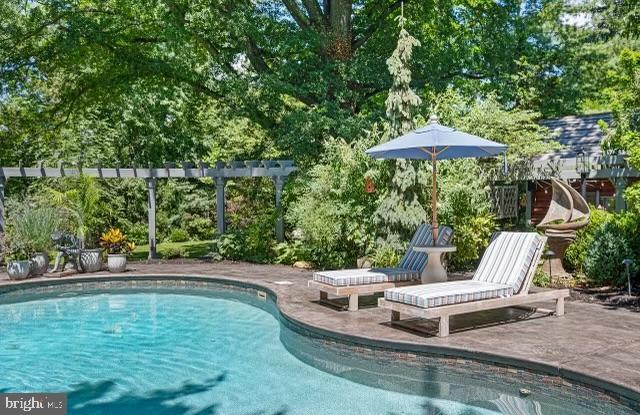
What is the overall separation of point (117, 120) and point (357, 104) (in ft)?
37.8

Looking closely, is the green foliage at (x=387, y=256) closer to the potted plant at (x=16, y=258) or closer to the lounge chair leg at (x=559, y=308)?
the lounge chair leg at (x=559, y=308)

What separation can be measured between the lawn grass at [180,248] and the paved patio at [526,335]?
837cm

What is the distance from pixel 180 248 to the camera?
1922 cm

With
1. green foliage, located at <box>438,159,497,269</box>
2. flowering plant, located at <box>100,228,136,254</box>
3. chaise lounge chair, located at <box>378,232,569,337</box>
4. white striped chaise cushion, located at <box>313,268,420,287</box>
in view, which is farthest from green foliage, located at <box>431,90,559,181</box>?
flowering plant, located at <box>100,228,136,254</box>

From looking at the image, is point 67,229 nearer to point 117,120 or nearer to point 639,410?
point 117,120

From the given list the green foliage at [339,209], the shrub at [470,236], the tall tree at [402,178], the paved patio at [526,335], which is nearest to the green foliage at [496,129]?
the shrub at [470,236]

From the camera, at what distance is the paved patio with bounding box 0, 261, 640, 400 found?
529 cm

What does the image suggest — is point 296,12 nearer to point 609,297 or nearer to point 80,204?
point 80,204

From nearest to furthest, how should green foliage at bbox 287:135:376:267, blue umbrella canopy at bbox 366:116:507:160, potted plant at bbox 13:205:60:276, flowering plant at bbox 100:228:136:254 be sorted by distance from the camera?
1. blue umbrella canopy at bbox 366:116:507:160
2. green foliage at bbox 287:135:376:267
3. potted plant at bbox 13:205:60:276
4. flowering plant at bbox 100:228:136:254

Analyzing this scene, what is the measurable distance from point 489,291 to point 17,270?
404 inches

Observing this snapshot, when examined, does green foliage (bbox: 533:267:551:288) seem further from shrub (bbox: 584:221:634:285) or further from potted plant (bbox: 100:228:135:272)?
potted plant (bbox: 100:228:135:272)

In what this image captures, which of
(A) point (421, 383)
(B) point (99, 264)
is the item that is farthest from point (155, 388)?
(B) point (99, 264)

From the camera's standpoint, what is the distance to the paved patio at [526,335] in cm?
529

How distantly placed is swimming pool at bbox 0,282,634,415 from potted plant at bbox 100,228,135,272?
321cm
